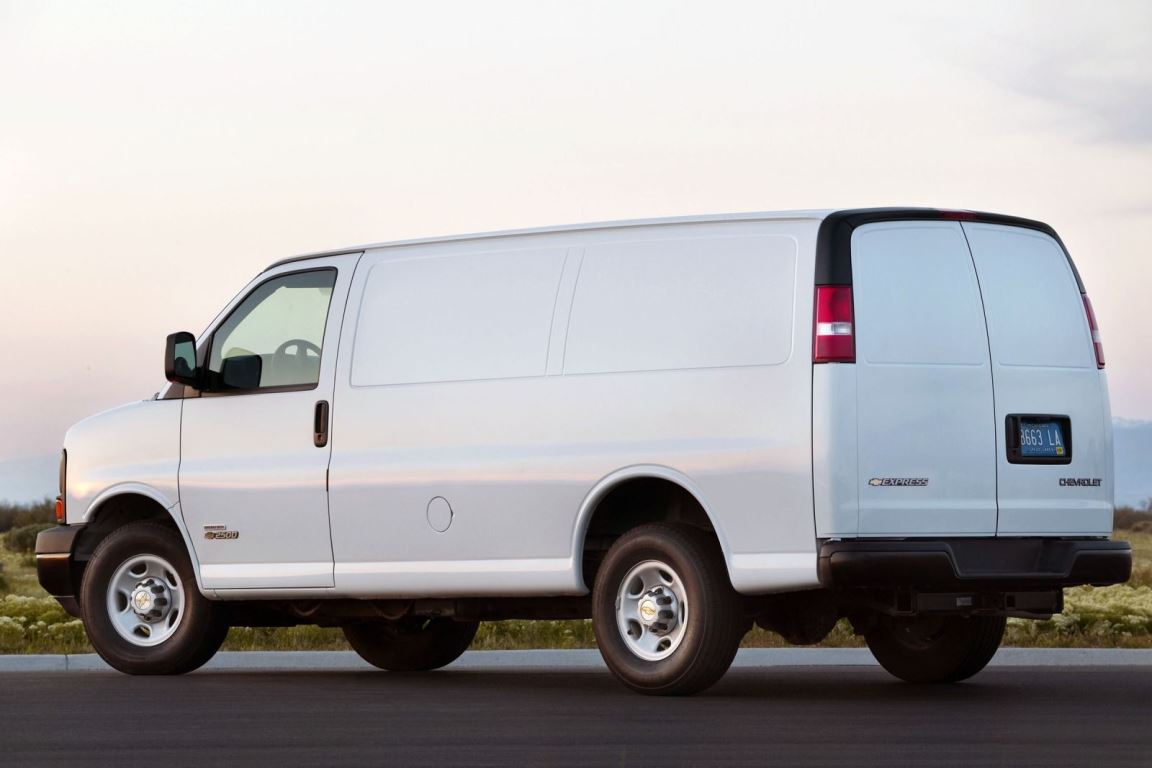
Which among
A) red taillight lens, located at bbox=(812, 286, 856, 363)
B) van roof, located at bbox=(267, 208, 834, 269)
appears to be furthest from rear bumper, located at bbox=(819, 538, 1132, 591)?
van roof, located at bbox=(267, 208, 834, 269)

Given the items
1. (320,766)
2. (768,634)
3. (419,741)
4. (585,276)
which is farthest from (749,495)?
(768,634)

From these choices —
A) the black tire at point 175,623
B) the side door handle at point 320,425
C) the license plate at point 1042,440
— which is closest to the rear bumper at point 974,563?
the license plate at point 1042,440

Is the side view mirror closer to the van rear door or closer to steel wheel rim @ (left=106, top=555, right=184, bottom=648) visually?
steel wheel rim @ (left=106, top=555, right=184, bottom=648)

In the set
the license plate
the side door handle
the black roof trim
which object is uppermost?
the black roof trim

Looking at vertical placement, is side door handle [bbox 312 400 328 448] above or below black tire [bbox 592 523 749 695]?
above

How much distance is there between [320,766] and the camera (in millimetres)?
7684

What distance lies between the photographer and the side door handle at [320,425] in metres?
11.8

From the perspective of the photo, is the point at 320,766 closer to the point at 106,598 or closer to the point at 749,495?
the point at 749,495

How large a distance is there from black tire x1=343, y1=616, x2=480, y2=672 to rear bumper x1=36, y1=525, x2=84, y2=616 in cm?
175

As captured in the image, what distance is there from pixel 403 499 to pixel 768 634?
6.00 meters

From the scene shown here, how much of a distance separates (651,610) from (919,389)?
1736 millimetres

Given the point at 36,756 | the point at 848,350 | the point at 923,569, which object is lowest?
the point at 36,756

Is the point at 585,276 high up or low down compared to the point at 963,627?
up

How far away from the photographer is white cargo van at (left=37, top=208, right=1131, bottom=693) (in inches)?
392
